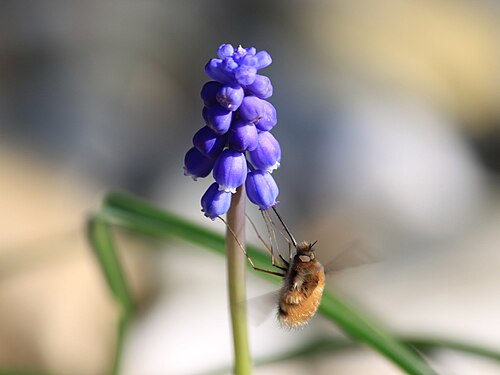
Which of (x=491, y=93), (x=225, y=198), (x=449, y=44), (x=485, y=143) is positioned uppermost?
(x=449, y=44)

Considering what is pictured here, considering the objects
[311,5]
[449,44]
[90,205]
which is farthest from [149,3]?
[449,44]

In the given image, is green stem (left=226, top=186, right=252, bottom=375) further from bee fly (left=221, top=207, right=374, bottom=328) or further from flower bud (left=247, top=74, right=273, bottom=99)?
flower bud (left=247, top=74, right=273, bottom=99)

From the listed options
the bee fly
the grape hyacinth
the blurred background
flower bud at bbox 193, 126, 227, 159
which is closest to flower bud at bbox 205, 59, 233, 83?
the grape hyacinth

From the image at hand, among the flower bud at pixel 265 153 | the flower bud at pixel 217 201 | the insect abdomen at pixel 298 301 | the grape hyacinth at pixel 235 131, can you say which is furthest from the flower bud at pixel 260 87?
the insect abdomen at pixel 298 301

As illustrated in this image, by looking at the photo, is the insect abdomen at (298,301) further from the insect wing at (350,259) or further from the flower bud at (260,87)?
the flower bud at (260,87)

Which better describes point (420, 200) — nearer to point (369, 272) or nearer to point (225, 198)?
point (369, 272)
